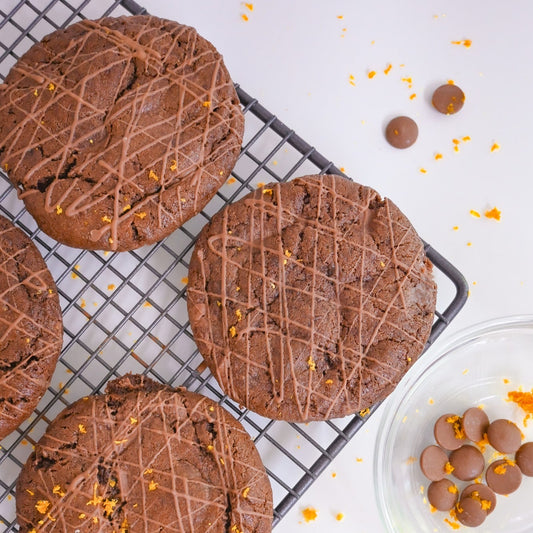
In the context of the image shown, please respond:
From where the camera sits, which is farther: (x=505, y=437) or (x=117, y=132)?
(x=505, y=437)

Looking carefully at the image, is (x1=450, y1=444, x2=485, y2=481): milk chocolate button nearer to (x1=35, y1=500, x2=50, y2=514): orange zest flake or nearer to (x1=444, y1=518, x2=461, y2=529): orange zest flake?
(x1=444, y1=518, x2=461, y2=529): orange zest flake

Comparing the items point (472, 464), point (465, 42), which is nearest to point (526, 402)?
point (472, 464)

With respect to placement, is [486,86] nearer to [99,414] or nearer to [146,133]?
[146,133]

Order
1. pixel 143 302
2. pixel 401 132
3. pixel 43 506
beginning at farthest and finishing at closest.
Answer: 1. pixel 401 132
2. pixel 143 302
3. pixel 43 506

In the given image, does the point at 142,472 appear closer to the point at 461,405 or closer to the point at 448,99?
the point at 461,405

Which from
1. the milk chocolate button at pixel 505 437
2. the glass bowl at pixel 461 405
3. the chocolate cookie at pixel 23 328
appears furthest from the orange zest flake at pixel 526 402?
the chocolate cookie at pixel 23 328

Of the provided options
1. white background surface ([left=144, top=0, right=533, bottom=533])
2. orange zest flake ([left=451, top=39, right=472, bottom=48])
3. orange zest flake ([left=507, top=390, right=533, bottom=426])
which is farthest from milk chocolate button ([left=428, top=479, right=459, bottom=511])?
orange zest flake ([left=451, top=39, right=472, bottom=48])
